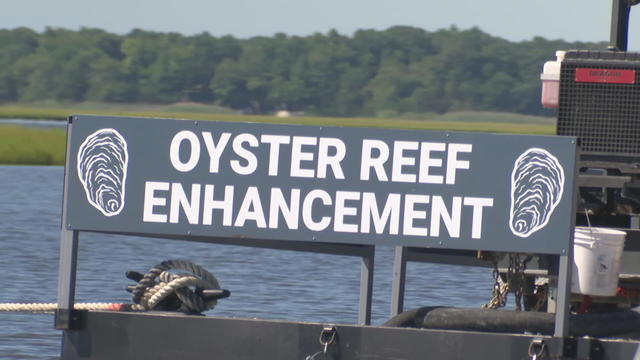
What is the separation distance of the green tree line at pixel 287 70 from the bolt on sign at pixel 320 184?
264 ft

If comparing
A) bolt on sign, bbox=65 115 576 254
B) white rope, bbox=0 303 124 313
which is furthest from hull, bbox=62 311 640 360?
bolt on sign, bbox=65 115 576 254

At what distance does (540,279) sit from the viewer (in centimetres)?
738

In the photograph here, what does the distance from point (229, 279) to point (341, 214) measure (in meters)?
11.2

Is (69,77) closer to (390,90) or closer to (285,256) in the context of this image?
(390,90)

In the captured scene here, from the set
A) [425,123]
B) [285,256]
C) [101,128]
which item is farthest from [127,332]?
[425,123]

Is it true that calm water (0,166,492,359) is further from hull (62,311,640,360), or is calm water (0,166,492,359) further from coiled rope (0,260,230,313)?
hull (62,311,640,360)

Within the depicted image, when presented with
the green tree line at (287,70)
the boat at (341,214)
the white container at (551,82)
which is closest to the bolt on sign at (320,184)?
the boat at (341,214)

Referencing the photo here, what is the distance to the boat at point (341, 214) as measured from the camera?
19.3 ft

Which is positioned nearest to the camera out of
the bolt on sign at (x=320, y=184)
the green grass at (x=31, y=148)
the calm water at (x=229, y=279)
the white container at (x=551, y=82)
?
the bolt on sign at (x=320, y=184)

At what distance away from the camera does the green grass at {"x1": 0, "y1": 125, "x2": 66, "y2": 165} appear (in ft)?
132

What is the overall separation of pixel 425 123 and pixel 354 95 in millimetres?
8848

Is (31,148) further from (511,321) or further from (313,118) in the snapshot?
(313,118)

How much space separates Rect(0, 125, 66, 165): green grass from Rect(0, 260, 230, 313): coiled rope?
33653 millimetres

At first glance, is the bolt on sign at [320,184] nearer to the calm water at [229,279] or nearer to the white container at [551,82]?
the white container at [551,82]
